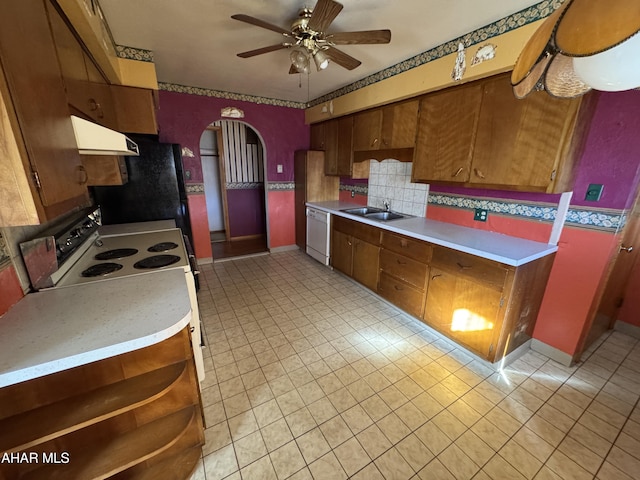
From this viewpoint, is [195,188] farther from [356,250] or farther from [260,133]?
[356,250]

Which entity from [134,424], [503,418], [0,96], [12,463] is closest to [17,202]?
[0,96]

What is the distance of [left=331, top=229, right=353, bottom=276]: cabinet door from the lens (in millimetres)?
3176

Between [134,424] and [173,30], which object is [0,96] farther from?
[173,30]

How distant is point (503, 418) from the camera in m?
1.54

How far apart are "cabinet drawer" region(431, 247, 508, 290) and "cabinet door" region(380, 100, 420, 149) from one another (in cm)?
115

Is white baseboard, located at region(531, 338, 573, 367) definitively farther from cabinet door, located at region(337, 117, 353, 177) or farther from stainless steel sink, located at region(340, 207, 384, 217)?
cabinet door, located at region(337, 117, 353, 177)

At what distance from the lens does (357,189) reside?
3.84 metres

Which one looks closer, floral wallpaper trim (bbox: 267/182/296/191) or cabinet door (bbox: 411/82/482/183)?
cabinet door (bbox: 411/82/482/183)

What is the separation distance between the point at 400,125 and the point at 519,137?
43.3 inches

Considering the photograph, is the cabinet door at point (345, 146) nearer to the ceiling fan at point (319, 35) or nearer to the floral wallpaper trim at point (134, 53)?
the ceiling fan at point (319, 35)

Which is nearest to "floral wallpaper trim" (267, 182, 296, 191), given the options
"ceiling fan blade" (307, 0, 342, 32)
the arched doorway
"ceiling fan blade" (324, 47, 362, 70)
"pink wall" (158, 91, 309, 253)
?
"pink wall" (158, 91, 309, 253)

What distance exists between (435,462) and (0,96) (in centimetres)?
214

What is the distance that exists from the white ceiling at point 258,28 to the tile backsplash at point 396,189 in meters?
1.05

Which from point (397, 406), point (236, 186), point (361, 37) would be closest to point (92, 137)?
point (361, 37)
